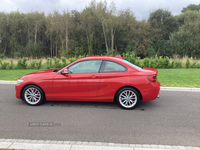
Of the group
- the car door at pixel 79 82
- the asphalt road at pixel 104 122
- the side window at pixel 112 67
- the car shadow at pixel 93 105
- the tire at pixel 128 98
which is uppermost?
the side window at pixel 112 67

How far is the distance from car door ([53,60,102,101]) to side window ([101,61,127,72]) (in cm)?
18

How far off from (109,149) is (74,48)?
4206 centimetres

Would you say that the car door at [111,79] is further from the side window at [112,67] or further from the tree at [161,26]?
the tree at [161,26]

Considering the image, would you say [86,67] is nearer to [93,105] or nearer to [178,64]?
[93,105]

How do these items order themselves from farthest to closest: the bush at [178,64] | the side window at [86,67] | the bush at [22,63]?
the bush at [178,64] < the bush at [22,63] < the side window at [86,67]

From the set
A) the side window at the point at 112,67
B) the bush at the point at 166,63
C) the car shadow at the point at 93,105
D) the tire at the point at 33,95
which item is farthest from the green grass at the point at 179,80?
the tire at the point at 33,95

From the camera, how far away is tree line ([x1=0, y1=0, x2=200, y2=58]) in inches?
→ 1647

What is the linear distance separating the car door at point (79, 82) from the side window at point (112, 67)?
18cm

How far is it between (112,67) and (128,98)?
108 cm

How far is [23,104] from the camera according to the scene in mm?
6391

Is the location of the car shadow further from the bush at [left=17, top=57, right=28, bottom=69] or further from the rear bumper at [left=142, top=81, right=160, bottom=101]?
the bush at [left=17, top=57, right=28, bottom=69]

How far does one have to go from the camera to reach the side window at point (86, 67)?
5.87m

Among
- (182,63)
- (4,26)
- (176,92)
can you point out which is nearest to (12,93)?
(176,92)

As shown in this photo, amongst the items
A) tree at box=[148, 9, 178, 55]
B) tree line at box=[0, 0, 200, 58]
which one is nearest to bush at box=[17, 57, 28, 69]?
tree line at box=[0, 0, 200, 58]
